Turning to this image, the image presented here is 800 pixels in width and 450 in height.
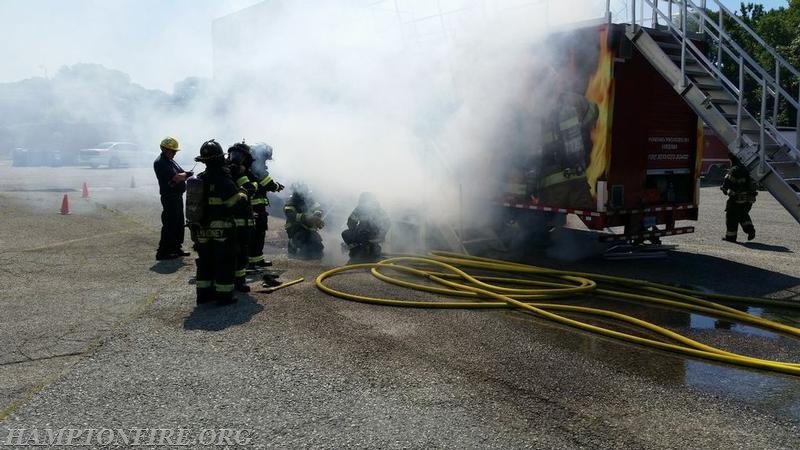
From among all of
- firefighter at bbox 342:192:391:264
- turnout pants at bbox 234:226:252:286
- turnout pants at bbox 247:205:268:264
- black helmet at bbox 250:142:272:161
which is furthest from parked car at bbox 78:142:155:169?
turnout pants at bbox 234:226:252:286

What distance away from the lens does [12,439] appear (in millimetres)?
3439

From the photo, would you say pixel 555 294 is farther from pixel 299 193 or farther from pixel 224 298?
pixel 299 193

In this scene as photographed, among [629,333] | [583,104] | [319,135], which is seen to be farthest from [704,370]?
[319,135]

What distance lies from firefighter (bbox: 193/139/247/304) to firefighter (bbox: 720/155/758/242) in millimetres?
8329

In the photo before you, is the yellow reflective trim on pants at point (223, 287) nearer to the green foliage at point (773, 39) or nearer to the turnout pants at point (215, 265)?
the turnout pants at point (215, 265)

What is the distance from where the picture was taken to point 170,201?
900 cm

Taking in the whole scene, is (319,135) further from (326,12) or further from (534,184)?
(534,184)

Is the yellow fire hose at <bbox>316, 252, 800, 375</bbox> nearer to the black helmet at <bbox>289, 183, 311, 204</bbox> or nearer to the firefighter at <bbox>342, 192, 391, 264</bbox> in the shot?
the firefighter at <bbox>342, 192, 391, 264</bbox>

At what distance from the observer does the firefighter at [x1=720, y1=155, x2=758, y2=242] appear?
10.4m

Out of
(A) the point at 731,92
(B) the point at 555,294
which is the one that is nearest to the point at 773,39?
(A) the point at 731,92

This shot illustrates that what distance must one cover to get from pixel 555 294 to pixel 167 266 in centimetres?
507

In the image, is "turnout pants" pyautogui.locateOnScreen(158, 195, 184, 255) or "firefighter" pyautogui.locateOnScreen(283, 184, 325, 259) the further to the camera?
"firefighter" pyautogui.locateOnScreen(283, 184, 325, 259)

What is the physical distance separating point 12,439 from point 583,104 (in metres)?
6.97

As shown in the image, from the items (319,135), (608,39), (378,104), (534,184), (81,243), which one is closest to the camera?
(608,39)
